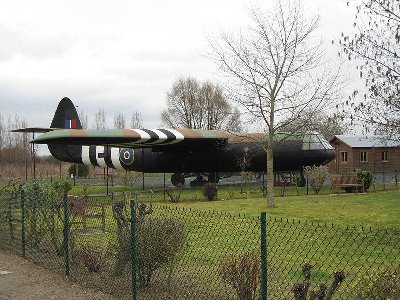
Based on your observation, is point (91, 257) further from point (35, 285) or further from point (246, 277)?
point (246, 277)

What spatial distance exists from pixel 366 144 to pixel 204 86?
25879mm

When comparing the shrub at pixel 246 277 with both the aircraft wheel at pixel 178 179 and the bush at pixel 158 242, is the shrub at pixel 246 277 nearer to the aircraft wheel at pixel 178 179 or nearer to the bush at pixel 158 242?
the bush at pixel 158 242

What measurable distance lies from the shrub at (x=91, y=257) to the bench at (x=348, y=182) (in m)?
19.2

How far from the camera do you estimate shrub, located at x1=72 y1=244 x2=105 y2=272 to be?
7.98 m

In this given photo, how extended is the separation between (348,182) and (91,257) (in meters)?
20.0

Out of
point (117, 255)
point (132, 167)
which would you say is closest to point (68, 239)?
point (117, 255)

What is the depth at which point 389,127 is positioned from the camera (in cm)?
1041

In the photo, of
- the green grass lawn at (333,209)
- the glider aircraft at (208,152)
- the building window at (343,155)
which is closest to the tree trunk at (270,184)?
the green grass lawn at (333,209)

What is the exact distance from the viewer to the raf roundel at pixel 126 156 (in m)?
31.4

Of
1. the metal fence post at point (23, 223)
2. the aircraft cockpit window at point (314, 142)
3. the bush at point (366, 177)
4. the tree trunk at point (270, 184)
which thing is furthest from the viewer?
the aircraft cockpit window at point (314, 142)

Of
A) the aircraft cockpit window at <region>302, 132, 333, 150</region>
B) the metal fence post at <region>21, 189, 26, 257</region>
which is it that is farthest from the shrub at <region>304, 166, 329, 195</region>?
the metal fence post at <region>21, 189, 26, 257</region>

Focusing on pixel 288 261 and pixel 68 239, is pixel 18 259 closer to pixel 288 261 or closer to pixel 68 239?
pixel 68 239

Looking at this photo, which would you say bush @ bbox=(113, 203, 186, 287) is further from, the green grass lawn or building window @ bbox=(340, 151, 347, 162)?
building window @ bbox=(340, 151, 347, 162)

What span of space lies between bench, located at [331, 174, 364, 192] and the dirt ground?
62.2 feet
